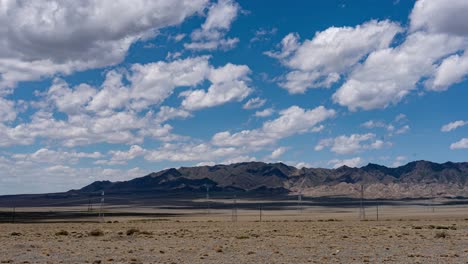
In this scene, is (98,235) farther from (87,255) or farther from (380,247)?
(380,247)

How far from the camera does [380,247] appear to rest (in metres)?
35.2

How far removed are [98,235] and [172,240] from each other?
835 cm

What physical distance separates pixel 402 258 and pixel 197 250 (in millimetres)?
11769

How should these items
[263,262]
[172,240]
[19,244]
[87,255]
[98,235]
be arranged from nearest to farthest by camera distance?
[263,262] < [87,255] < [19,244] < [172,240] < [98,235]

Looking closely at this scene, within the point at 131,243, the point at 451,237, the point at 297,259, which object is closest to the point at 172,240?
the point at 131,243

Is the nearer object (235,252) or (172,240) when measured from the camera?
(235,252)

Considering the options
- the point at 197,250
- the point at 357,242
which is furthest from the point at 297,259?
the point at 357,242

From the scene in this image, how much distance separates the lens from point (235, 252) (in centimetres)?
3303

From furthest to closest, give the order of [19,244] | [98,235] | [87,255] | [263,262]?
[98,235], [19,244], [87,255], [263,262]

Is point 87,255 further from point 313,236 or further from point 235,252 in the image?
point 313,236

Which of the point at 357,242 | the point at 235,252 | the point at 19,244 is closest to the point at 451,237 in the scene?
the point at 357,242

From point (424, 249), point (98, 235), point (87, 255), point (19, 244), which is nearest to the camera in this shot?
point (87, 255)

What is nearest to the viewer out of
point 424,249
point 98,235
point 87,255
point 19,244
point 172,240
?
point 87,255

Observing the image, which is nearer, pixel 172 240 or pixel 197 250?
pixel 197 250
